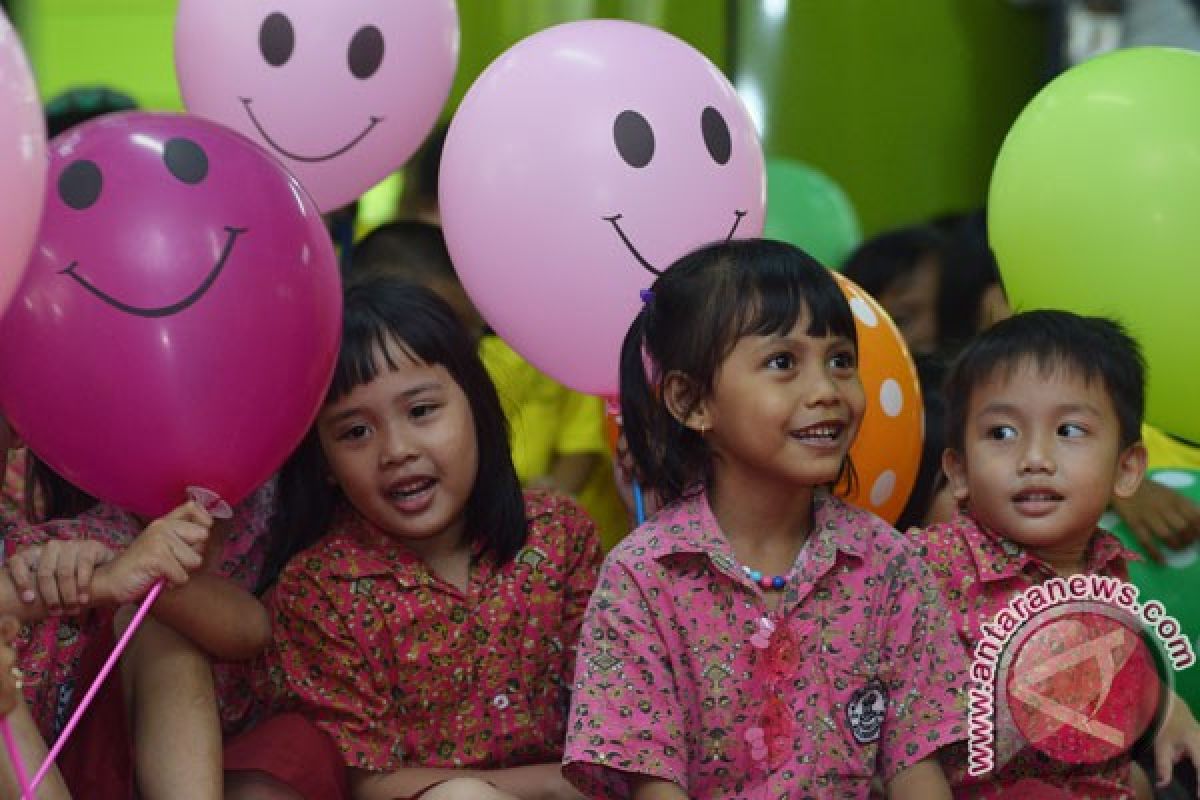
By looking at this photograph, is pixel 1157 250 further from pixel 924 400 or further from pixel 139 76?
pixel 139 76

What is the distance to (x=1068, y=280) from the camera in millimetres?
2092

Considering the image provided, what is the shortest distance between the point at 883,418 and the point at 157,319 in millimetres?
871

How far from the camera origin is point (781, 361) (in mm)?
Result: 1659

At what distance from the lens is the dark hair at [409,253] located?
2.47 m

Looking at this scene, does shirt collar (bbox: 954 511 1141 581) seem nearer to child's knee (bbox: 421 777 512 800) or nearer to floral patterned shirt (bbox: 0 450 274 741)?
child's knee (bbox: 421 777 512 800)

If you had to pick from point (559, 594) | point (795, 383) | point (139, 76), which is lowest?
point (139, 76)

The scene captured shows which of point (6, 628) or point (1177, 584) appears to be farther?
point (1177, 584)

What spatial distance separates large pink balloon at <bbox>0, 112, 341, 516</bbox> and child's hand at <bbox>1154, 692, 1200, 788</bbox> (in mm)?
898

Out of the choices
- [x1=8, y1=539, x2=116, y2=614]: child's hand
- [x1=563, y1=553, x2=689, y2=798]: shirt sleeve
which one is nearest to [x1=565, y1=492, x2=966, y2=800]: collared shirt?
[x1=563, y1=553, x2=689, y2=798]: shirt sleeve

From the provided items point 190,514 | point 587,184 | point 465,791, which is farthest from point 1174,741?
point 190,514

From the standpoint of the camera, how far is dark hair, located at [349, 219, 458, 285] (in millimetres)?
2475

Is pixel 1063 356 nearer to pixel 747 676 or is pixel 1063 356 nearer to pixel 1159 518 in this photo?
pixel 1159 518

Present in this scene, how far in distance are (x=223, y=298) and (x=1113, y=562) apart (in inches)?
38.1

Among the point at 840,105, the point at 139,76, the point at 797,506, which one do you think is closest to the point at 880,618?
the point at 797,506
